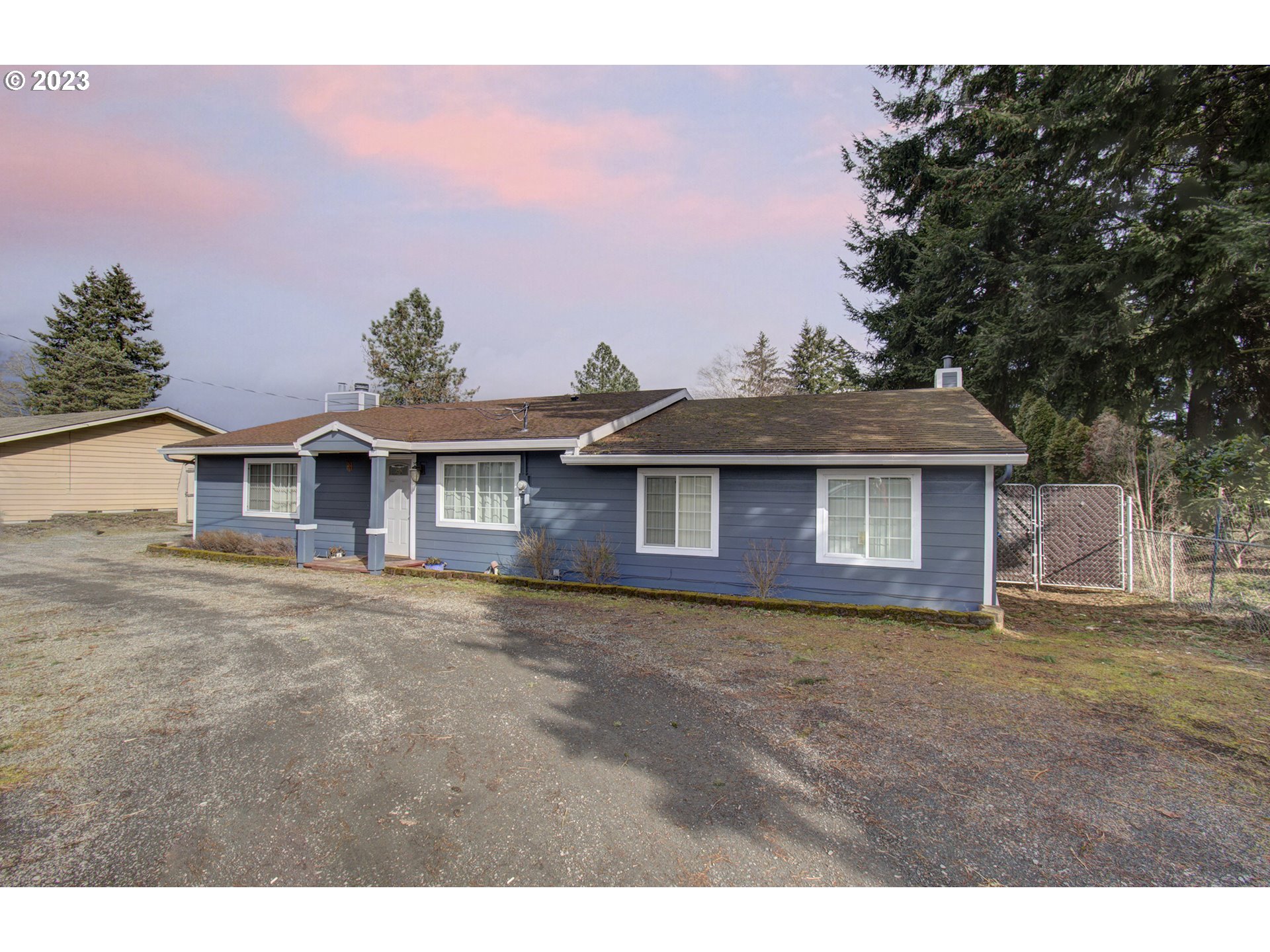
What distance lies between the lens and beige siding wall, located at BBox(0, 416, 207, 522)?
18.9m

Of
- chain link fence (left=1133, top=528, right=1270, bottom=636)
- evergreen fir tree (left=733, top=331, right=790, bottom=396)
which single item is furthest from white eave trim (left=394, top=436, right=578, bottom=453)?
evergreen fir tree (left=733, top=331, right=790, bottom=396)

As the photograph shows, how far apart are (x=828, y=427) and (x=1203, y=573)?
8009 mm

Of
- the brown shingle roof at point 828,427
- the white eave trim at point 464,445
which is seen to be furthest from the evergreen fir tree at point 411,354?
the brown shingle roof at point 828,427

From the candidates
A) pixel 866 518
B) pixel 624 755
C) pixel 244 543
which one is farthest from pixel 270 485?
pixel 866 518

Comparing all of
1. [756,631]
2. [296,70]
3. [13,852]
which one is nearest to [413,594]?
[756,631]

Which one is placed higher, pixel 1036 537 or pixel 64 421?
pixel 64 421

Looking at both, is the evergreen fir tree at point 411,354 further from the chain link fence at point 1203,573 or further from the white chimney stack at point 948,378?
the chain link fence at point 1203,573

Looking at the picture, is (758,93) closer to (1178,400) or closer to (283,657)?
(283,657)

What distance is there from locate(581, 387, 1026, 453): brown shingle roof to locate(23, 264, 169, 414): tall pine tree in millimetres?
40507

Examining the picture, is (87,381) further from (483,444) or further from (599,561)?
(599,561)

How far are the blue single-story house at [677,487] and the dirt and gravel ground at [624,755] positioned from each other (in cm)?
152

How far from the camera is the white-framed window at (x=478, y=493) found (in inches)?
436

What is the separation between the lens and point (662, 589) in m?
9.40

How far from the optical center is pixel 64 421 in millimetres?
20234
